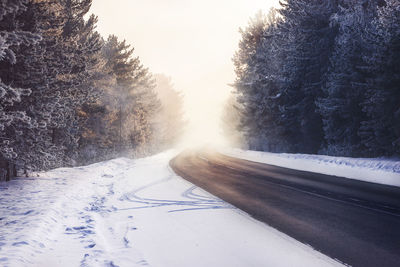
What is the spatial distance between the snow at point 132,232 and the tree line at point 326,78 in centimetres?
1256

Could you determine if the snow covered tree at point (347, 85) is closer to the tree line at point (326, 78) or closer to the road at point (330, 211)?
the tree line at point (326, 78)

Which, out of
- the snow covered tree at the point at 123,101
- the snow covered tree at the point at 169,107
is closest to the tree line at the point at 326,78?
the snow covered tree at the point at 123,101

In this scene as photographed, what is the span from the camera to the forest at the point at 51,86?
30.9 feet

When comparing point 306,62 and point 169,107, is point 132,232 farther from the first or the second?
point 169,107

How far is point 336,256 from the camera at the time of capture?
475 cm

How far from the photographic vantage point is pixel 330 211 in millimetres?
7305

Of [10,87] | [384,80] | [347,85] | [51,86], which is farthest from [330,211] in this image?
[347,85]

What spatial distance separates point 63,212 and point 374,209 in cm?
793

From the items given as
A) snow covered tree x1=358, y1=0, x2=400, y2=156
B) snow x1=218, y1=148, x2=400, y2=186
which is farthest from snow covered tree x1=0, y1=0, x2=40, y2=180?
snow covered tree x1=358, y1=0, x2=400, y2=156

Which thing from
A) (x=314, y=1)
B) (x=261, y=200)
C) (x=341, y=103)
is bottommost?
(x=261, y=200)

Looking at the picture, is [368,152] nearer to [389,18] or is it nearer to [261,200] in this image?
[389,18]

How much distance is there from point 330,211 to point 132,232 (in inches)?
194

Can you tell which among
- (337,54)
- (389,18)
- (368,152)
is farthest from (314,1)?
(368,152)

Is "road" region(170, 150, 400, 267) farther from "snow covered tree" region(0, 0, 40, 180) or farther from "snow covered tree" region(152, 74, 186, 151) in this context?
"snow covered tree" region(152, 74, 186, 151)
